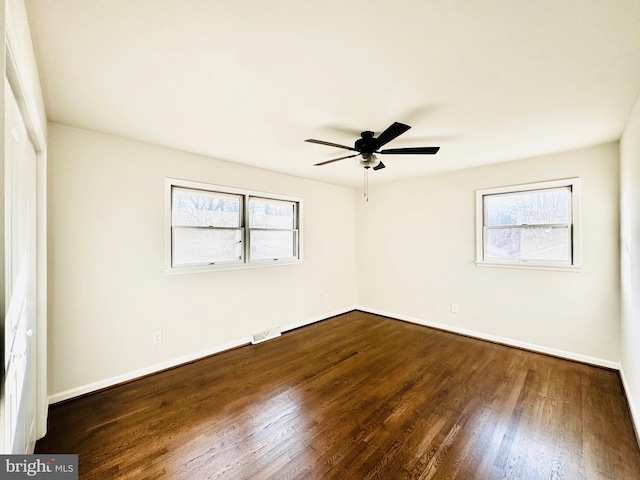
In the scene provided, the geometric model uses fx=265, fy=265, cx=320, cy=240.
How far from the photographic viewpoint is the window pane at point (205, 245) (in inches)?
122

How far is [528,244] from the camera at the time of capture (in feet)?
11.2

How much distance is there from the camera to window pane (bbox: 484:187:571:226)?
3193 mm

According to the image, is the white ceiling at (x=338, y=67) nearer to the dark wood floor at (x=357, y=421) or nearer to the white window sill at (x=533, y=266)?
the white window sill at (x=533, y=266)

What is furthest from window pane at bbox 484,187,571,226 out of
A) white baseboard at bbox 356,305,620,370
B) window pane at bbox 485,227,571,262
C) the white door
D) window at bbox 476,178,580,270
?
the white door

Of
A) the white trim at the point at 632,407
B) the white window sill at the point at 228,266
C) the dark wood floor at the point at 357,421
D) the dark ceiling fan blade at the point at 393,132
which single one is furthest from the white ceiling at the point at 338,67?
the dark wood floor at the point at 357,421

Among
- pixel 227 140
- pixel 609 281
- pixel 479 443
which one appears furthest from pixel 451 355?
pixel 227 140

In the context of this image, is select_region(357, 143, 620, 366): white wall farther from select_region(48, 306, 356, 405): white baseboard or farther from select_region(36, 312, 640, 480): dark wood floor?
select_region(48, 306, 356, 405): white baseboard

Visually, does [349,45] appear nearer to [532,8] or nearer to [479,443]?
[532,8]

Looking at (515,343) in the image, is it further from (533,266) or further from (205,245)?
(205,245)

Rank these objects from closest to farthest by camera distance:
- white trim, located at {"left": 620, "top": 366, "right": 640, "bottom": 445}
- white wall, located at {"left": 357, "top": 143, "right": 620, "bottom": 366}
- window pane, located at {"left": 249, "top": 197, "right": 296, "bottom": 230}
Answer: white trim, located at {"left": 620, "top": 366, "right": 640, "bottom": 445} < white wall, located at {"left": 357, "top": 143, "right": 620, "bottom": 366} < window pane, located at {"left": 249, "top": 197, "right": 296, "bottom": 230}

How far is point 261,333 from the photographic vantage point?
3773 mm

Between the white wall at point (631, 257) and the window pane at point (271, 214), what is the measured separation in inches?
144

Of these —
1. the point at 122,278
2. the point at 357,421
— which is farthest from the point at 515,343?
the point at 122,278

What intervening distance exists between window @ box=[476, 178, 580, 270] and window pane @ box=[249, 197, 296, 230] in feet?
9.12
